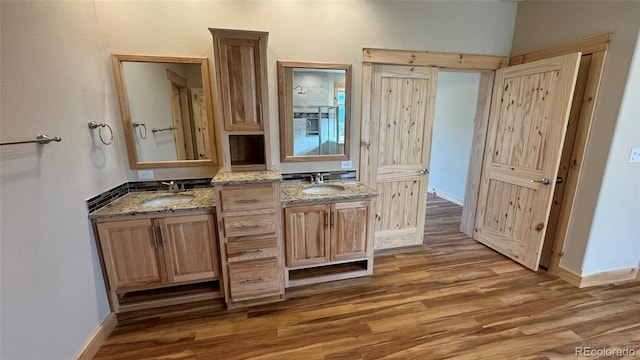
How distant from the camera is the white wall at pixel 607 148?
78.6 inches

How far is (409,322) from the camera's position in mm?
1970

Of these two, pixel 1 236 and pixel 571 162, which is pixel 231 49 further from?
pixel 571 162

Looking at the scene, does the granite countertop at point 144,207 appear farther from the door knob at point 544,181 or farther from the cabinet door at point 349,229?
the door knob at point 544,181

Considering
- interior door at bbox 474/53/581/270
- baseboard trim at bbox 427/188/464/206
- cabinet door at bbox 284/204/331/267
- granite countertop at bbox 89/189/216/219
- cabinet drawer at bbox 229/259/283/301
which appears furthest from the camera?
baseboard trim at bbox 427/188/464/206

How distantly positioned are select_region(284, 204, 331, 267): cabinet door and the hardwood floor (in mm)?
308

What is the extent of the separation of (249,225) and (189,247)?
500 millimetres

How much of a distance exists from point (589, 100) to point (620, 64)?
0.29 m

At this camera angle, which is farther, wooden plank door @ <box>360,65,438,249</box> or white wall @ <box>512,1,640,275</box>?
wooden plank door @ <box>360,65,438,249</box>

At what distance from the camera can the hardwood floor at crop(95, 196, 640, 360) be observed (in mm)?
1730

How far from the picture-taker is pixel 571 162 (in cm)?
233

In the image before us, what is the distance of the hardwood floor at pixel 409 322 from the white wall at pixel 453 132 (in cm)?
222

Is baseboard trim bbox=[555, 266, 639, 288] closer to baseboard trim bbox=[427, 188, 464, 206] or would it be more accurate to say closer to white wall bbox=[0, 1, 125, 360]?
baseboard trim bbox=[427, 188, 464, 206]

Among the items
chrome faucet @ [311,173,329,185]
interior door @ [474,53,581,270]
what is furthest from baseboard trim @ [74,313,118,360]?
interior door @ [474,53,581,270]

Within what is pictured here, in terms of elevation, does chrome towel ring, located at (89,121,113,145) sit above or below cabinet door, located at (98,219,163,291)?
above
